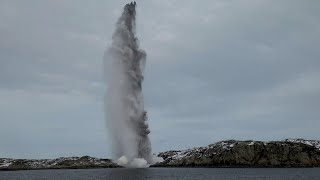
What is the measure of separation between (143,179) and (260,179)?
130 ft

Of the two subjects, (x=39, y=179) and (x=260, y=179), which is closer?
(x=260, y=179)

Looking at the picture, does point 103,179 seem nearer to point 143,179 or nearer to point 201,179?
point 143,179

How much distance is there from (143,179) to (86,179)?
2105cm

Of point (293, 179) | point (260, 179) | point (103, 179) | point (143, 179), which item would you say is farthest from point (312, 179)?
point (103, 179)

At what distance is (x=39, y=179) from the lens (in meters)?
164

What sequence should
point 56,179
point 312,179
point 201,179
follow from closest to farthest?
point 312,179
point 201,179
point 56,179

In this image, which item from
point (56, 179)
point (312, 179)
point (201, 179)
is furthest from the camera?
point (56, 179)

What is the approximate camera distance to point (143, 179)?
149 metres

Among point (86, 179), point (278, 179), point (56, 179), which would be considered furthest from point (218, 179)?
point (56, 179)

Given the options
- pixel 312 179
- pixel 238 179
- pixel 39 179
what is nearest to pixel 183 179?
pixel 238 179

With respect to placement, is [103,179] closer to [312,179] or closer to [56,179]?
[56,179]

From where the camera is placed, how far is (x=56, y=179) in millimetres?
162375

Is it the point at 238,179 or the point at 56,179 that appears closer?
the point at 238,179

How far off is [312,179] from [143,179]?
55333 millimetres
